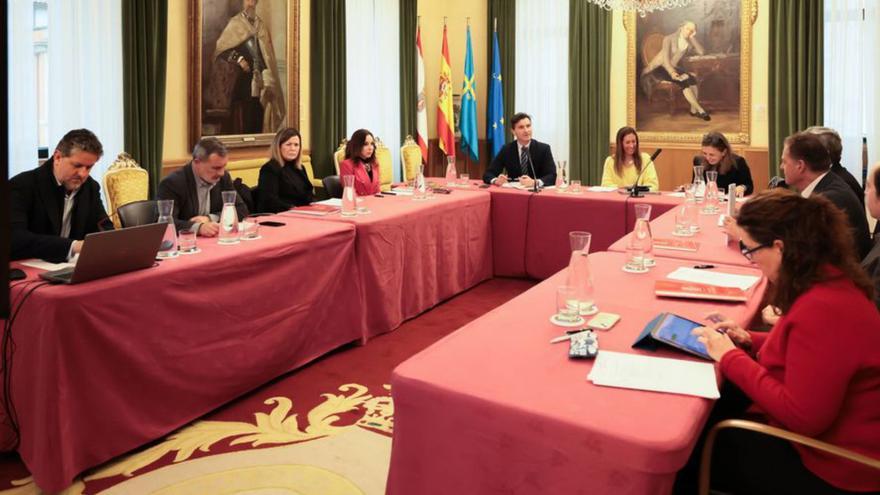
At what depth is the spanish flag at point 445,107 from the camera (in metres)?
8.64

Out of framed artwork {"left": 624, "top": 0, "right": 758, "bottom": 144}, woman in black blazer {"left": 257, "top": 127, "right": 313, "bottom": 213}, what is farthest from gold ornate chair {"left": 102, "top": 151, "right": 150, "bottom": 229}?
framed artwork {"left": 624, "top": 0, "right": 758, "bottom": 144}

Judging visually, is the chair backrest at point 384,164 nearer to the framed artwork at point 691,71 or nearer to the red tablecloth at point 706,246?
the framed artwork at point 691,71

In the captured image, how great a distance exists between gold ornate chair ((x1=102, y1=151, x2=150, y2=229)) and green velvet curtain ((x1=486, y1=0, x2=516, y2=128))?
16.5ft

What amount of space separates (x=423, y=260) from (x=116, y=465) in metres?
2.41

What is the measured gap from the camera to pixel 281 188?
5.00 metres

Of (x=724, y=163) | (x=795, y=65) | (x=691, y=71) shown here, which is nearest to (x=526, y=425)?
(x=724, y=163)

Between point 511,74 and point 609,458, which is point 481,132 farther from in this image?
point 609,458

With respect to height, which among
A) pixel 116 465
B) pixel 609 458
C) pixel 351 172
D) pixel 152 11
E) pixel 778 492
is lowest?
pixel 116 465

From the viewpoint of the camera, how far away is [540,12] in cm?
848

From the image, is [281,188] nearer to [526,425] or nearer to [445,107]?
[526,425]

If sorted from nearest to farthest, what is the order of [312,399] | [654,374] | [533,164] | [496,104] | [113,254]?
[654,374] → [113,254] → [312,399] → [533,164] → [496,104]

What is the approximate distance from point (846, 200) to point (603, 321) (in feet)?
5.34

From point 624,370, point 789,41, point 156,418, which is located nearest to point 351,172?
point 156,418

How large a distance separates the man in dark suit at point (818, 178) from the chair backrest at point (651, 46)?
4.84m
